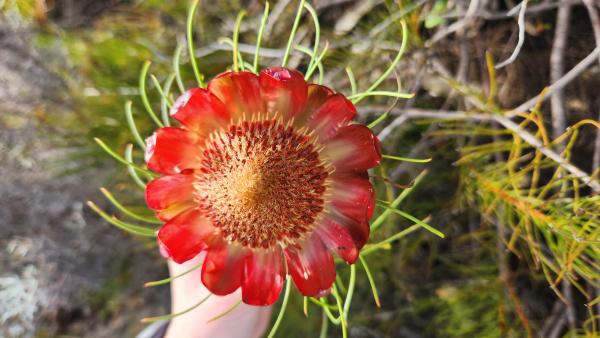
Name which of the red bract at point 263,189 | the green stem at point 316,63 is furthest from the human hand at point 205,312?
the green stem at point 316,63

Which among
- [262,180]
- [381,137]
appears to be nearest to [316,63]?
[262,180]

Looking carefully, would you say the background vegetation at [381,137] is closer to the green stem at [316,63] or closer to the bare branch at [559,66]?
the bare branch at [559,66]

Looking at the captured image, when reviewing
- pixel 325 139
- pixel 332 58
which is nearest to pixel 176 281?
pixel 325 139

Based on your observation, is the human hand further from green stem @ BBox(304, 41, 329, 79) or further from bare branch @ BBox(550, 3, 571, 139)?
bare branch @ BBox(550, 3, 571, 139)

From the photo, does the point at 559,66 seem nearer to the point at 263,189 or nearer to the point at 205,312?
the point at 263,189

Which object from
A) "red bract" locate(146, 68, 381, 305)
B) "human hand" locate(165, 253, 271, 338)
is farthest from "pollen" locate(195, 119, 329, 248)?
"human hand" locate(165, 253, 271, 338)

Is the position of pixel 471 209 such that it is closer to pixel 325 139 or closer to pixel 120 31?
pixel 325 139
